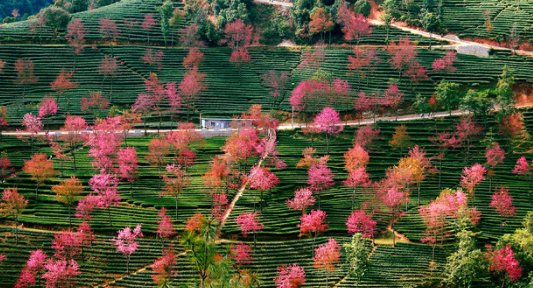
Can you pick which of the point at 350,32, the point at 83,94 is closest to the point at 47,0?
the point at 83,94

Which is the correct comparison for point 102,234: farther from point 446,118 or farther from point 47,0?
point 47,0

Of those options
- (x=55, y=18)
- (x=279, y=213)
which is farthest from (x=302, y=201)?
(x=55, y=18)

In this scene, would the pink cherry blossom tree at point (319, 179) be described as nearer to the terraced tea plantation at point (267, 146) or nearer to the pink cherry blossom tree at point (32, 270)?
the terraced tea plantation at point (267, 146)

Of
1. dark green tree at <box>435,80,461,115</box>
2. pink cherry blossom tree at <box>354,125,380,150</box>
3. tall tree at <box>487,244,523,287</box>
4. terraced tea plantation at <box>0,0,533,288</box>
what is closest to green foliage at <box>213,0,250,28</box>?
terraced tea plantation at <box>0,0,533,288</box>

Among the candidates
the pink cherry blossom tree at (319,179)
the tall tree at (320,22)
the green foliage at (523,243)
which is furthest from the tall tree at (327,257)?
the tall tree at (320,22)

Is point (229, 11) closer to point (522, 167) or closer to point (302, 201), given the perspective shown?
point (302, 201)
